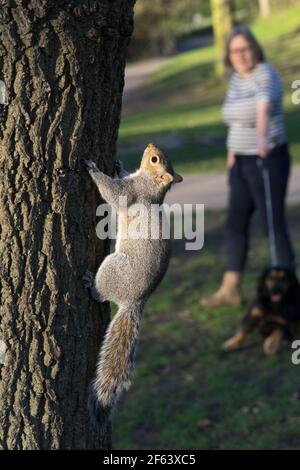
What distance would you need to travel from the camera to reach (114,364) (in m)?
2.68

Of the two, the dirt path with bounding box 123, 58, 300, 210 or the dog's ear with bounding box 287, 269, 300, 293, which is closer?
the dog's ear with bounding box 287, 269, 300, 293

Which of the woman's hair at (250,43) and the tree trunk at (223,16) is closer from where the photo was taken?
the woman's hair at (250,43)

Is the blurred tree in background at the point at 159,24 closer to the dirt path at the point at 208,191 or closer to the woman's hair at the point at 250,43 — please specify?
the dirt path at the point at 208,191

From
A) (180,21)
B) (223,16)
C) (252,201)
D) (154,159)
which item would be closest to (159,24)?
(180,21)

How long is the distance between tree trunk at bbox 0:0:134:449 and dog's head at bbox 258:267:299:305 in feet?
8.46

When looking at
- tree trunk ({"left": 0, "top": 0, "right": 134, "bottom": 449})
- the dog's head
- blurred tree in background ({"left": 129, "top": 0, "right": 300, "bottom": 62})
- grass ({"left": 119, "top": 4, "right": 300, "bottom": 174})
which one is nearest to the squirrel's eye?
tree trunk ({"left": 0, "top": 0, "right": 134, "bottom": 449})

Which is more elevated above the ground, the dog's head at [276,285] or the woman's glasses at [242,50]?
the woman's glasses at [242,50]

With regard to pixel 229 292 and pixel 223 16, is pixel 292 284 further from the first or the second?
pixel 223 16

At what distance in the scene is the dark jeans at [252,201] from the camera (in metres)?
5.59

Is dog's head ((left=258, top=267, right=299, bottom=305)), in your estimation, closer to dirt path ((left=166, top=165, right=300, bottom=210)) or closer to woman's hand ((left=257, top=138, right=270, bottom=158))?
woman's hand ((left=257, top=138, right=270, bottom=158))

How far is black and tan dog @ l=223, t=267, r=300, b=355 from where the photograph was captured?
5082 mm

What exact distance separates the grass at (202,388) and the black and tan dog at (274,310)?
8 cm

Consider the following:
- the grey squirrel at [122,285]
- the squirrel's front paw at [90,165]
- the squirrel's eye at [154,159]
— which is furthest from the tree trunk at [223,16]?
the squirrel's front paw at [90,165]
